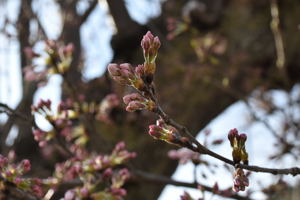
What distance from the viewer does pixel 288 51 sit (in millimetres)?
3152

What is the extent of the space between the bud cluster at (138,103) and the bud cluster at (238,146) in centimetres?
20

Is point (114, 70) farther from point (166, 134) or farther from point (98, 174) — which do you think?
point (98, 174)

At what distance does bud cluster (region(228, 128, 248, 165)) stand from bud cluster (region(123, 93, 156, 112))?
0.20m

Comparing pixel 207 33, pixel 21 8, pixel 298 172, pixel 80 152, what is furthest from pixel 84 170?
pixel 207 33

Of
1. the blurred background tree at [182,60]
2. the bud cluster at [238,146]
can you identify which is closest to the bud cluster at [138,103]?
the bud cluster at [238,146]

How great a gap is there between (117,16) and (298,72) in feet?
5.57

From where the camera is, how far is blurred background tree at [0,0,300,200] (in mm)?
2592

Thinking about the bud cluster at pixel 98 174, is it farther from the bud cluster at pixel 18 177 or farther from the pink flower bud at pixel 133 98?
the pink flower bud at pixel 133 98

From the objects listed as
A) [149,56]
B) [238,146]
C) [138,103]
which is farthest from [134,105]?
[238,146]

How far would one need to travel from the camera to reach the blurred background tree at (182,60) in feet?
8.50

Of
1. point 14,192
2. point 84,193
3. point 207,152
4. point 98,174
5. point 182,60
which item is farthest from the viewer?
point 182,60

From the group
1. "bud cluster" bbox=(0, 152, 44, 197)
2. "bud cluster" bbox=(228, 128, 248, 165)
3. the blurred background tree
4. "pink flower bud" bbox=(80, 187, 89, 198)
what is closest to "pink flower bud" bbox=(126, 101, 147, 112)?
"bud cluster" bbox=(228, 128, 248, 165)

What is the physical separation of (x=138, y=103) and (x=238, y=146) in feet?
0.83

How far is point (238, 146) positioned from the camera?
829mm
